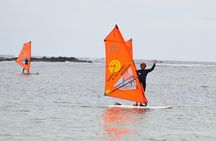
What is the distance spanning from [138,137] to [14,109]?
945cm

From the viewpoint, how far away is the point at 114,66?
29812 mm

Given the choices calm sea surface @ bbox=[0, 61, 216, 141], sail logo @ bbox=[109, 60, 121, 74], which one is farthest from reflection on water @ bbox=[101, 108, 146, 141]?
sail logo @ bbox=[109, 60, 121, 74]

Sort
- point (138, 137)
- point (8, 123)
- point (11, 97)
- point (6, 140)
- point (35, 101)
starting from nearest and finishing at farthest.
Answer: point (6, 140)
point (138, 137)
point (8, 123)
point (35, 101)
point (11, 97)

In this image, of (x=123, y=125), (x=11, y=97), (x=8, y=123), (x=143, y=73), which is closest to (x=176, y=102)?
(x=143, y=73)

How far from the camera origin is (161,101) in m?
37.3

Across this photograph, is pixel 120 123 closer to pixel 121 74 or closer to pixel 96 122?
pixel 96 122

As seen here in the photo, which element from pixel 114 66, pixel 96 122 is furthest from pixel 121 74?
pixel 96 122

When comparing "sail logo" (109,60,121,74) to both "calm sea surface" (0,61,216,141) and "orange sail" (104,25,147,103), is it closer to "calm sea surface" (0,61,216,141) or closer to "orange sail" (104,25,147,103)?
"orange sail" (104,25,147,103)

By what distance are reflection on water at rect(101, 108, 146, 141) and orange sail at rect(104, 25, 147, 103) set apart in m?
1.21

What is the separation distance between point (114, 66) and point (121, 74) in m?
0.58

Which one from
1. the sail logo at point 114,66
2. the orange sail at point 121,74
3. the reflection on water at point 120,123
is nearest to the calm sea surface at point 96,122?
the reflection on water at point 120,123

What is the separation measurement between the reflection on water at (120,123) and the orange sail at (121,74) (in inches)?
47.8

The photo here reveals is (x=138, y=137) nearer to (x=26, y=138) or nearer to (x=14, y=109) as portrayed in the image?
(x=26, y=138)

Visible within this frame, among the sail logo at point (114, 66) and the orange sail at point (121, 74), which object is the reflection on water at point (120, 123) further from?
the sail logo at point (114, 66)
